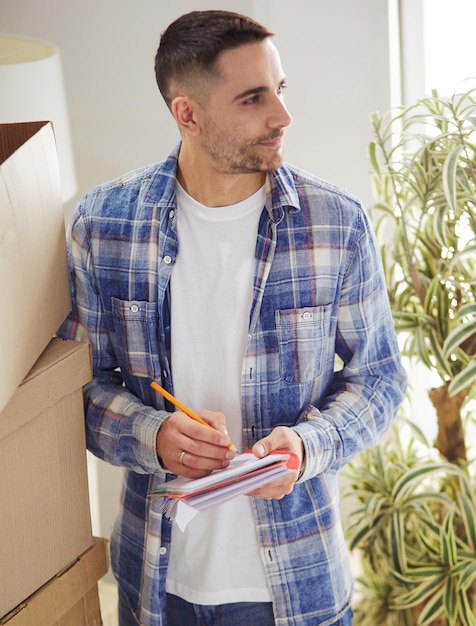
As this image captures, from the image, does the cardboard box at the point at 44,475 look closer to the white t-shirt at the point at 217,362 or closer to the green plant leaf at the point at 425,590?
the white t-shirt at the point at 217,362

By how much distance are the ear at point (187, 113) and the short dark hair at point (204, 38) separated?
3cm

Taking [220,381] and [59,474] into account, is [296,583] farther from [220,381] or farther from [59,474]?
[59,474]

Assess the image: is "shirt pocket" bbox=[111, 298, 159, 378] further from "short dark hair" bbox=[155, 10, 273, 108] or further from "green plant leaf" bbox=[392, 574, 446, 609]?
"green plant leaf" bbox=[392, 574, 446, 609]

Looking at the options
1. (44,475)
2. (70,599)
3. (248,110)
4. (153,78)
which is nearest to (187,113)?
(248,110)

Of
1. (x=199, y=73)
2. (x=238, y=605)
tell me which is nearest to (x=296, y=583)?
(x=238, y=605)

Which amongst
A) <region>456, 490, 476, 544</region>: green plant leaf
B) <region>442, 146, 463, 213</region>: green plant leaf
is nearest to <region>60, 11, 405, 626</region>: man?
<region>442, 146, 463, 213</region>: green plant leaf

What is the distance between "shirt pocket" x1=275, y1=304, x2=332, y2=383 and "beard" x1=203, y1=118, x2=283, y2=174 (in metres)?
A: 0.23

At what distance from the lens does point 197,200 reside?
1352 mm

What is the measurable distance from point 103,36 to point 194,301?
43.5 inches

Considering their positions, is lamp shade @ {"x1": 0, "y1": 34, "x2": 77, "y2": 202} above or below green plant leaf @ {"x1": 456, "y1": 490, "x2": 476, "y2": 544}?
above

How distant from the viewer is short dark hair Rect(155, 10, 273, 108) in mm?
1255

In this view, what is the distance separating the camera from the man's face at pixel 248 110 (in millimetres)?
1257

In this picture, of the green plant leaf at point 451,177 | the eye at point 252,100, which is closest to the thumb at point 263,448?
the eye at point 252,100

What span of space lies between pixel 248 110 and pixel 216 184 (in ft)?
0.42
